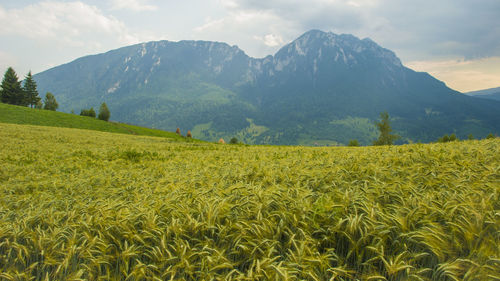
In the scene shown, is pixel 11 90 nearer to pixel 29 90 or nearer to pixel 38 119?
pixel 29 90

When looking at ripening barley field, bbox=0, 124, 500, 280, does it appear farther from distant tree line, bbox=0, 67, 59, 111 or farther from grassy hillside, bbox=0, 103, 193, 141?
distant tree line, bbox=0, 67, 59, 111

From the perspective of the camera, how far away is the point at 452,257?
2.28 m

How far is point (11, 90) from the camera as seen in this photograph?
97188 mm

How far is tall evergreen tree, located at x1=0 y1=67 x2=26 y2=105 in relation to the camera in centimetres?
9500

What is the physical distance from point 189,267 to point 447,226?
2.81 meters

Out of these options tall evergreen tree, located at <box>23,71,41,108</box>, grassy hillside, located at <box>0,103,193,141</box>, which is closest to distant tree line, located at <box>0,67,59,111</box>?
tall evergreen tree, located at <box>23,71,41,108</box>

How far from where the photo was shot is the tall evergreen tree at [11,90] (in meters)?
95.0

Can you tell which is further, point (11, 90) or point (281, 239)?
point (11, 90)

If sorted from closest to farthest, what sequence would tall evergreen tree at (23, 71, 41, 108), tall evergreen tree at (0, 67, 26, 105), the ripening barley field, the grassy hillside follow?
the ripening barley field < the grassy hillside < tall evergreen tree at (0, 67, 26, 105) < tall evergreen tree at (23, 71, 41, 108)

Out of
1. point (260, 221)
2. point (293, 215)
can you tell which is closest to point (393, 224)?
point (293, 215)

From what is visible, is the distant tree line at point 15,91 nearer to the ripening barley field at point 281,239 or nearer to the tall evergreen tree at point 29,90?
the tall evergreen tree at point 29,90

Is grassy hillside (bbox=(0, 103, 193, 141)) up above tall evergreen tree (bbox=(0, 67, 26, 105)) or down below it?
below

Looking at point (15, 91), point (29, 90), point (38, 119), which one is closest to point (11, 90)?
point (15, 91)

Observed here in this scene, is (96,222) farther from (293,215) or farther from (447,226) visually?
(447,226)
